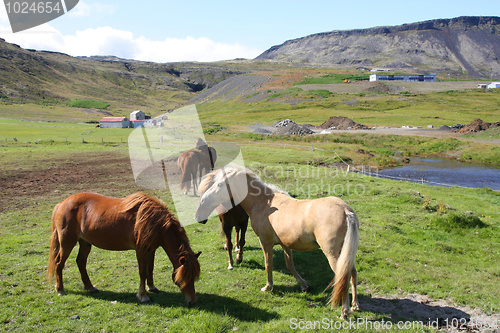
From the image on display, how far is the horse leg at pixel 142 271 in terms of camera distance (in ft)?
21.0

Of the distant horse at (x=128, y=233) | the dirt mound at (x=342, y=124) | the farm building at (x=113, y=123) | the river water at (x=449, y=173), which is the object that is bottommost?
the river water at (x=449, y=173)

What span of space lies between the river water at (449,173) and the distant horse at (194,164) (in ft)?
52.9

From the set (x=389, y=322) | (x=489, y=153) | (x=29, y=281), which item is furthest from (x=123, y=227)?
(x=489, y=153)

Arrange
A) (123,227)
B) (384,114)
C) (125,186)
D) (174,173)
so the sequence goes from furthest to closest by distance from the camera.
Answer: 1. (384,114)
2. (174,173)
3. (125,186)
4. (123,227)

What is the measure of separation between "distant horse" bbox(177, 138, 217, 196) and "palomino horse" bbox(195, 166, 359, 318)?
9541 millimetres

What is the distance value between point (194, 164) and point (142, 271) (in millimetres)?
11944

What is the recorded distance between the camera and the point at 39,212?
1370 cm

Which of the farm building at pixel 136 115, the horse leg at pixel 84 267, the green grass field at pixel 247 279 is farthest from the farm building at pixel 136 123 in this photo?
the horse leg at pixel 84 267

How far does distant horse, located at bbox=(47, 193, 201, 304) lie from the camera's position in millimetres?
6285

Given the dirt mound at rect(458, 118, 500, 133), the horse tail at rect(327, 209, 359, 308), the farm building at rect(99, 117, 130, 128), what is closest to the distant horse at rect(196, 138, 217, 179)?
the horse tail at rect(327, 209, 359, 308)

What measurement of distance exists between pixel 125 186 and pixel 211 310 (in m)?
13.5

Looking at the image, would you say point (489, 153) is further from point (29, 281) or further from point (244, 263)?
point (29, 281)

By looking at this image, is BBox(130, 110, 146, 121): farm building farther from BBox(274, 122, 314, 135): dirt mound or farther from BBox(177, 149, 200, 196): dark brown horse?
BBox(177, 149, 200, 196): dark brown horse

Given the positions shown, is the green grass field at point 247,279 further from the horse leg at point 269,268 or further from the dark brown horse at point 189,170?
the dark brown horse at point 189,170
